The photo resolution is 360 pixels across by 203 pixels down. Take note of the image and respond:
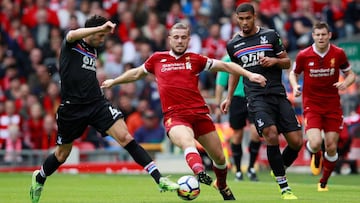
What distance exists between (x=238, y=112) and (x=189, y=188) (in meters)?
7.55

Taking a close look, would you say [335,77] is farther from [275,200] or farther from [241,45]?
[275,200]

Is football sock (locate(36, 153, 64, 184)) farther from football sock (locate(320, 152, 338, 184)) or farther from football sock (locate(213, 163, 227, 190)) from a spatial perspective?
football sock (locate(320, 152, 338, 184))

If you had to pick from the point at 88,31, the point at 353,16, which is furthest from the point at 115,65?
the point at 88,31

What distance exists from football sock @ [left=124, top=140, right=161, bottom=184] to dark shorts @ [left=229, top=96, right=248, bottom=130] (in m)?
6.59

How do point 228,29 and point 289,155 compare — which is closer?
point 289,155

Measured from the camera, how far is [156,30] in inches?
1135

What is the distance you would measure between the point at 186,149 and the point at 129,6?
56.4 feet

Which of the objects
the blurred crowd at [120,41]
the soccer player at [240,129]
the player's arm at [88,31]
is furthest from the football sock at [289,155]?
the blurred crowd at [120,41]

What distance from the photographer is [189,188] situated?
41.8 ft

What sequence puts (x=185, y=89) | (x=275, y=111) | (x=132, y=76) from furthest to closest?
(x=275, y=111) < (x=132, y=76) < (x=185, y=89)

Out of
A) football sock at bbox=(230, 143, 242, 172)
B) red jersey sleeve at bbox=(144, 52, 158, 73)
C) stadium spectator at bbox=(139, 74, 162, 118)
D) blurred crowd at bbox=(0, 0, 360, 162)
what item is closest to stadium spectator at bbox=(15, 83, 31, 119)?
blurred crowd at bbox=(0, 0, 360, 162)

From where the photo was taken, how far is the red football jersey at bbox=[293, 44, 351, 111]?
1669 centimetres

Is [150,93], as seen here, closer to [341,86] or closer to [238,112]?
[238,112]

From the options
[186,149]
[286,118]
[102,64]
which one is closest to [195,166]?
[186,149]
